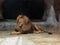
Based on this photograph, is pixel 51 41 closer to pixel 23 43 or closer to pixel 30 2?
pixel 23 43

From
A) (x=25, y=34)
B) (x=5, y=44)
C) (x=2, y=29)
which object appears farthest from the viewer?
(x=2, y=29)

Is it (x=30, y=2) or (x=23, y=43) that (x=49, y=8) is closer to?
(x=30, y=2)

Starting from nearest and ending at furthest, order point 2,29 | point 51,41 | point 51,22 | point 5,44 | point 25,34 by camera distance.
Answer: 1. point 5,44
2. point 51,41
3. point 25,34
4. point 2,29
5. point 51,22

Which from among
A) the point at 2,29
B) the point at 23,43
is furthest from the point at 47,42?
the point at 2,29

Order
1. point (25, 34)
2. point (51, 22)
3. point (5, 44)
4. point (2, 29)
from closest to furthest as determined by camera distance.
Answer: point (5, 44), point (25, 34), point (2, 29), point (51, 22)

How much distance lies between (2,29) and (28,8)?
69 centimetres

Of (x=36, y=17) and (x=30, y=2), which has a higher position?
(x=30, y=2)

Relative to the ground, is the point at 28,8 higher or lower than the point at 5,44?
higher

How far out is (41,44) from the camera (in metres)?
2.06

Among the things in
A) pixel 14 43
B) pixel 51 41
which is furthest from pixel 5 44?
pixel 51 41

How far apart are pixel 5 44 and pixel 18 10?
1466 mm

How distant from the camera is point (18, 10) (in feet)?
11.2

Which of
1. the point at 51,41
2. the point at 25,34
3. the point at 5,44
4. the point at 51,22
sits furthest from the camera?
the point at 51,22

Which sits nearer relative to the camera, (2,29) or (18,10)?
(2,29)
